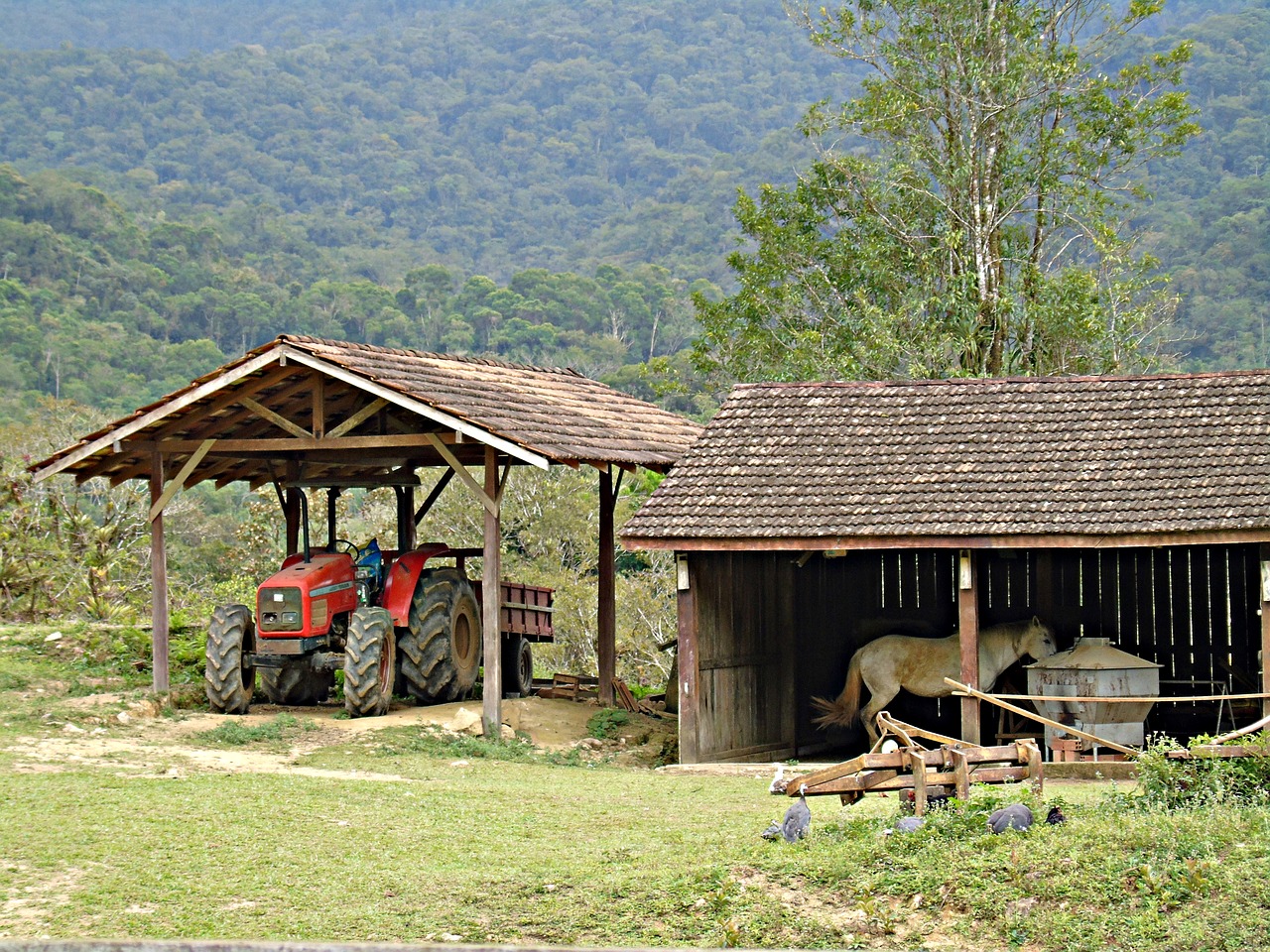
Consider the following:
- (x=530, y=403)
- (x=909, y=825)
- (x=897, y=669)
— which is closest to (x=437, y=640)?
(x=530, y=403)

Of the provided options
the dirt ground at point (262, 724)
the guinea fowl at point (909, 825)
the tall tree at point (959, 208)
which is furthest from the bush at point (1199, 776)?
the tall tree at point (959, 208)

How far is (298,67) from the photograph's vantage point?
14900cm

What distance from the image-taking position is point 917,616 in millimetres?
18172

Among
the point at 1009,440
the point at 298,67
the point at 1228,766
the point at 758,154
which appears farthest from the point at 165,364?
the point at 298,67

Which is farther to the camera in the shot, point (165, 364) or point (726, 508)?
point (165, 364)

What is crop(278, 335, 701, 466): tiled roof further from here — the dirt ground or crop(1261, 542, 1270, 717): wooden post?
crop(1261, 542, 1270, 717): wooden post

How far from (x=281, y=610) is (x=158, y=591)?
2.04 meters

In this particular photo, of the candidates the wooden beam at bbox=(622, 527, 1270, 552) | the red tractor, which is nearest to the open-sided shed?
the red tractor

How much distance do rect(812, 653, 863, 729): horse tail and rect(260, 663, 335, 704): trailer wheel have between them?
18.2 ft

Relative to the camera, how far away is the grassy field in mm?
7633

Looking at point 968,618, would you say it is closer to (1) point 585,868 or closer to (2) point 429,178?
(1) point 585,868

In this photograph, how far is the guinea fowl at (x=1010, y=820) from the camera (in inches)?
343

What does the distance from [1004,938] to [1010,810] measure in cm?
138

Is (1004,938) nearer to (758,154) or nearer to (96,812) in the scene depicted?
(96,812)
